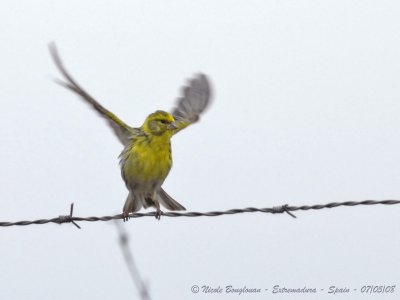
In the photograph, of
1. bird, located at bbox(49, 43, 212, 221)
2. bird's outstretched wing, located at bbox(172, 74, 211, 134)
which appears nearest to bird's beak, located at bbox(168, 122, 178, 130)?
bird, located at bbox(49, 43, 212, 221)

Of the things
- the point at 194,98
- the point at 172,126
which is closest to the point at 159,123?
the point at 172,126

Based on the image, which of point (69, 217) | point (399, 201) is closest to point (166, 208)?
point (69, 217)

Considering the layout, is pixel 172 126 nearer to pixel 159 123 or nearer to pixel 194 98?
pixel 159 123

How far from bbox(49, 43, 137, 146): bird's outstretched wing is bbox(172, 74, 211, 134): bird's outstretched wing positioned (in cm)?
89

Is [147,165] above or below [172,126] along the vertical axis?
below

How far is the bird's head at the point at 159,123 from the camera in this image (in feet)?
25.8

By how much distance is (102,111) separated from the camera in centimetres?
763

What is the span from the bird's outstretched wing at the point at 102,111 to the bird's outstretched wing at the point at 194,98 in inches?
34.9

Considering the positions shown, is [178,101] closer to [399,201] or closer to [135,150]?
[135,150]

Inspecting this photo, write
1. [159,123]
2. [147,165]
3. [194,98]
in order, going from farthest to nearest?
[194,98], [159,123], [147,165]

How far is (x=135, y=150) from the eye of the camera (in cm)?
772

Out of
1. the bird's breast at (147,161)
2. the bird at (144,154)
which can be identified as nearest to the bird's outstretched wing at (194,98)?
the bird at (144,154)

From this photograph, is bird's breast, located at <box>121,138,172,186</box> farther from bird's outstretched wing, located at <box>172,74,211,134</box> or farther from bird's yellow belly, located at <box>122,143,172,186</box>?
bird's outstretched wing, located at <box>172,74,211,134</box>

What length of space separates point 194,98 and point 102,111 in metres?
1.57
